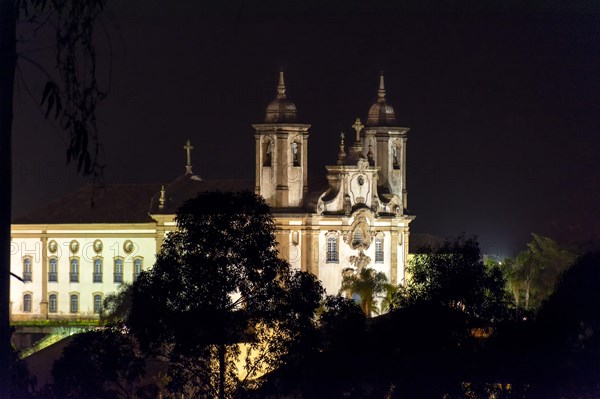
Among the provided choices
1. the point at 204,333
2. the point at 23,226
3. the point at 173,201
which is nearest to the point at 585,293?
the point at 204,333

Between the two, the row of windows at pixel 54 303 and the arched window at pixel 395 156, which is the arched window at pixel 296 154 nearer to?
the arched window at pixel 395 156

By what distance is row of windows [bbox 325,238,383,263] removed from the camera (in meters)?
70.0

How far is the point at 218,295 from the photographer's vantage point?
27.4m

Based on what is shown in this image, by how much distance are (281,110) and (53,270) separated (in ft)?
47.2

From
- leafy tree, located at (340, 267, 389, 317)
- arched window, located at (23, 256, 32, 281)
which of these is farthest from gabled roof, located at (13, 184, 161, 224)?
leafy tree, located at (340, 267, 389, 317)

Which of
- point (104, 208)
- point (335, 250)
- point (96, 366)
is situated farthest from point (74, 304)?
point (96, 366)

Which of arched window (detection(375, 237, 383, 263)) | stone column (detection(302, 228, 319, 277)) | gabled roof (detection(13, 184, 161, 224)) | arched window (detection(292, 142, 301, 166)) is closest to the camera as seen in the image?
stone column (detection(302, 228, 319, 277))

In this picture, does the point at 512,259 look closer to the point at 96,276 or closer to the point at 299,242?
the point at 299,242

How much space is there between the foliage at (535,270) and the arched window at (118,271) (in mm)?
17000

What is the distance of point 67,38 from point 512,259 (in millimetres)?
64317

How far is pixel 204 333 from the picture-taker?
→ 26938 millimetres

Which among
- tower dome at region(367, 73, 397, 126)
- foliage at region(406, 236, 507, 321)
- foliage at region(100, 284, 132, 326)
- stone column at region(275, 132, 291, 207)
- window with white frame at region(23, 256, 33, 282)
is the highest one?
tower dome at region(367, 73, 397, 126)

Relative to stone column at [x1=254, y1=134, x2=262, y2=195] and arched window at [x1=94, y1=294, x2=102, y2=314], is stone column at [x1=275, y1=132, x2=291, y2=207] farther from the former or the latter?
arched window at [x1=94, y1=294, x2=102, y2=314]

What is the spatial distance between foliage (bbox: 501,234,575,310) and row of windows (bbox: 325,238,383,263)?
17.1 ft
